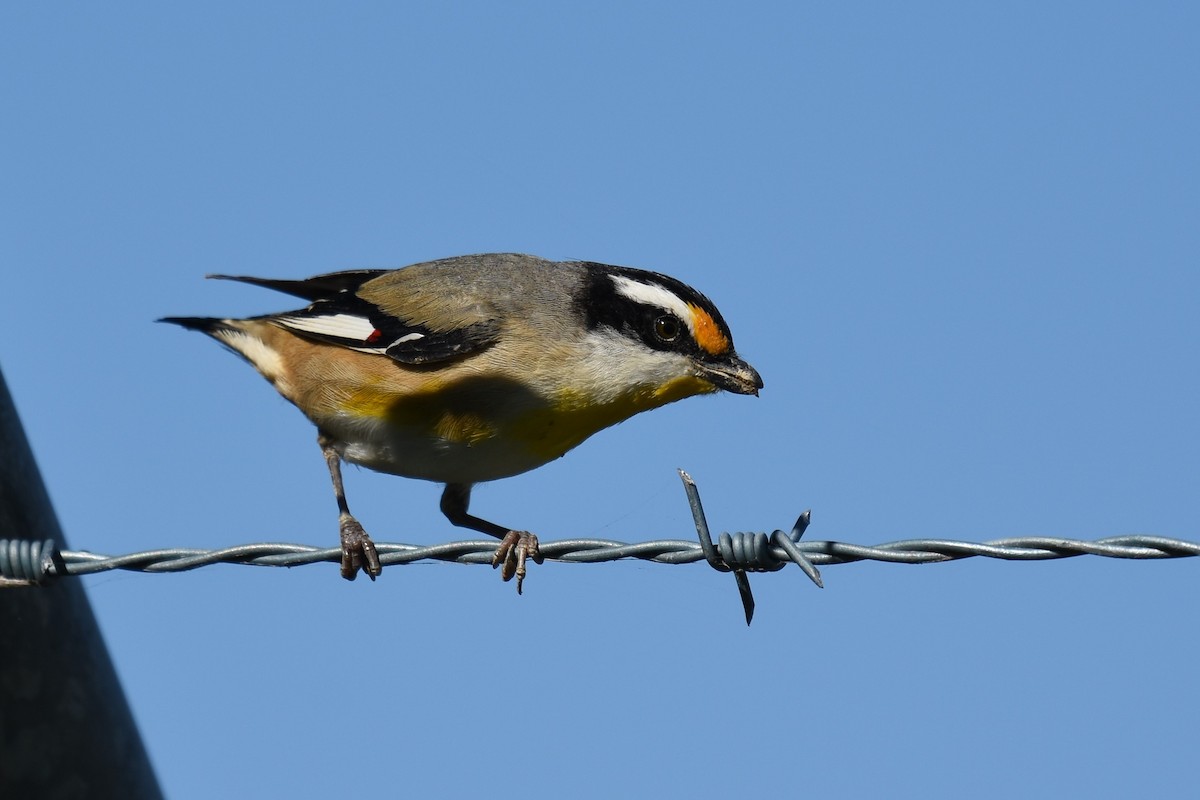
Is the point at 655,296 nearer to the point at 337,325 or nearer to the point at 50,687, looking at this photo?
the point at 337,325

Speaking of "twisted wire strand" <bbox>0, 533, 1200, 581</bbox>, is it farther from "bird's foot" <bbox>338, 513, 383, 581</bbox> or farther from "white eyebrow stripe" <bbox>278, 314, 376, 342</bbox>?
"white eyebrow stripe" <bbox>278, 314, 376, 342</bbox>

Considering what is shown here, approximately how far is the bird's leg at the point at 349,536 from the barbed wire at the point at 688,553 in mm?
1571

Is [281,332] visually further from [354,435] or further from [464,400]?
[464,400]

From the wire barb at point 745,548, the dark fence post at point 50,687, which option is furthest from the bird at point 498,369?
the wire barb at point 745,548

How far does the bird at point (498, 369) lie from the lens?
681 centimetres

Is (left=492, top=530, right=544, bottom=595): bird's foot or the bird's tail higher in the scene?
the bird's tail

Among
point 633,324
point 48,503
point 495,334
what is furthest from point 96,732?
point 633,324

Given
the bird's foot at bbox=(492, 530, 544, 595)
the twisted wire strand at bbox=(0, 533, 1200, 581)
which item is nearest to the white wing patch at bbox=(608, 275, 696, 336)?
the bird's foot at bbox=(492, 530, 544, 595)

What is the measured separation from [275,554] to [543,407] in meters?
2.33

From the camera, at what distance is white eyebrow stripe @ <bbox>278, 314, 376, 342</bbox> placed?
748 centimetres

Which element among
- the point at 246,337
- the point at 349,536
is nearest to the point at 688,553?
the point at 349,536

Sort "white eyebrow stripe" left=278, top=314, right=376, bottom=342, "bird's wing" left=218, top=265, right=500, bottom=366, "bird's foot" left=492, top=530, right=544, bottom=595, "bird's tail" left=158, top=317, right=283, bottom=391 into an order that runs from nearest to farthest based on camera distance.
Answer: "bird's foot" left=492, top=530, right=544, bottom=595 → "bird's wing" left=218, top=265, right=500, bottom=366 → "white eyebrow stripe" left=278, top=314, right=376, bottom=342 → "bird's tail" left=158, top=317, right=283, bottom=391

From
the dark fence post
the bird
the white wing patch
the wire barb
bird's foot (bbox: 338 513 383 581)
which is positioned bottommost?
the dark fence post

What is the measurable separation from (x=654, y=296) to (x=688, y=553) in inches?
118
